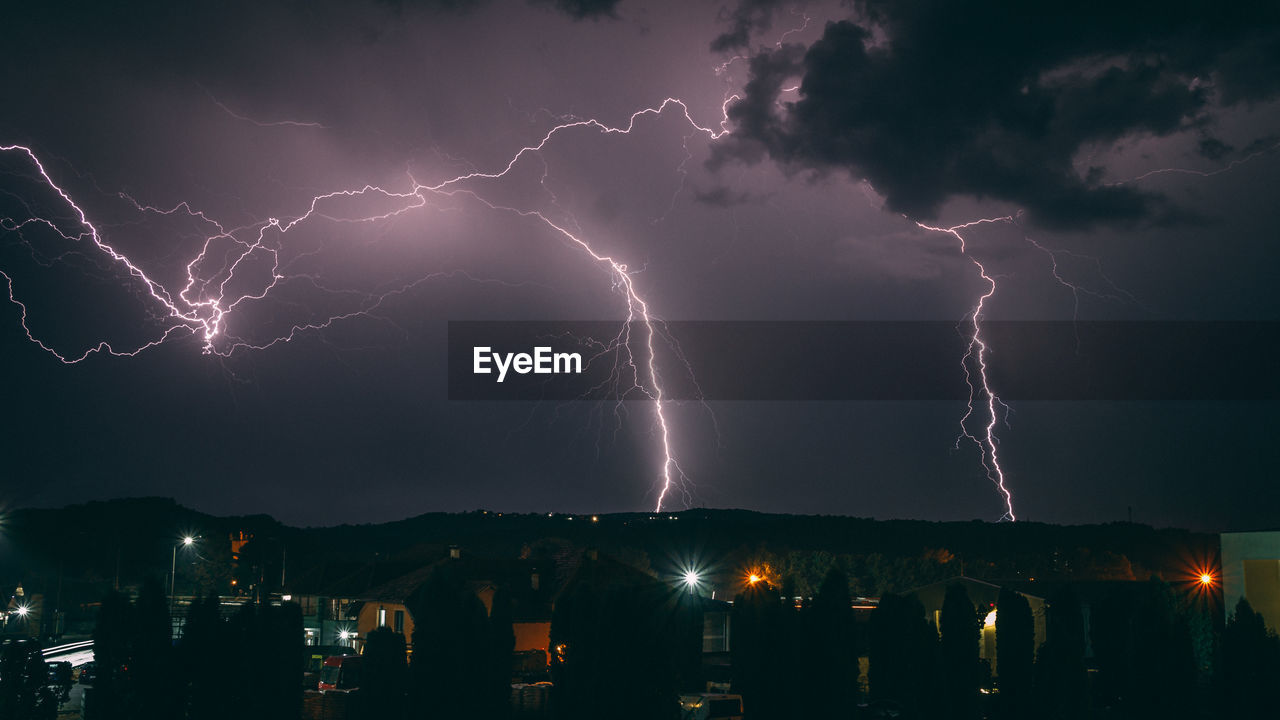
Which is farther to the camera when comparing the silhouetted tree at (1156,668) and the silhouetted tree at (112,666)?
the silhouetted tree at (1156,668)

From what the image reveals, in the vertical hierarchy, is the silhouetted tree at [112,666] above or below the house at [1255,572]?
below

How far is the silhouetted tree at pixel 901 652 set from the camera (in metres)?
20.9

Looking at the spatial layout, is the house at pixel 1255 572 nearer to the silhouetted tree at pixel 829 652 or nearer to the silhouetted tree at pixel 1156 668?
the silhouetted tree at pixel 1156 668

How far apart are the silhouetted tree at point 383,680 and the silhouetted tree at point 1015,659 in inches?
451

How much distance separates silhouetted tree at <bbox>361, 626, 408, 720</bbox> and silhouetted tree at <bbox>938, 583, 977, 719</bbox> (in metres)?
10.5

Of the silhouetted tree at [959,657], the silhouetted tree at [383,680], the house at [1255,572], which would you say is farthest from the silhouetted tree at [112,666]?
the house at [1255,572]

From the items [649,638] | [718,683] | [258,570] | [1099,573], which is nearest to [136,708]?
[649,638]

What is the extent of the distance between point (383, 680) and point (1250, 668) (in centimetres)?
1670

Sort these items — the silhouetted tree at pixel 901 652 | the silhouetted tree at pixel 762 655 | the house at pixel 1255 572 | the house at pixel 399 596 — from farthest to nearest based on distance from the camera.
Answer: the house at pixel 399 596
the house at pixel 1255 572
the silhouetted tree at pixel 901 652
the silhouetted tree at pixel 762 655

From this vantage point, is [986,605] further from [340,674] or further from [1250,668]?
[340,674]

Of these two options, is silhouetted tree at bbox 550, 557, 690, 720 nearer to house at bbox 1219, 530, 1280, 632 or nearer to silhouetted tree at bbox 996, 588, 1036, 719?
silhouetted tree at bbox 996, 588, 1036, 719

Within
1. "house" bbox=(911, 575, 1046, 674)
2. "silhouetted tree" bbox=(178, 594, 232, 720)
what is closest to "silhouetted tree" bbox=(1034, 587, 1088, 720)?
"house" bbox=(911, 575, 1046, 674)

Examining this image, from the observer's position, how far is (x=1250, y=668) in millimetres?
20516

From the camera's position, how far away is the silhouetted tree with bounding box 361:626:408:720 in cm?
1625
